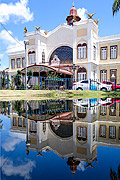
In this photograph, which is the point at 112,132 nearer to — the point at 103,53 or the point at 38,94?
the point at 38,94

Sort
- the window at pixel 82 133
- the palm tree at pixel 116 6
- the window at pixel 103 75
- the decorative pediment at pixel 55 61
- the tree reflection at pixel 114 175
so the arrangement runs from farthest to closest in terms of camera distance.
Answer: the decorative pediment at pixel 55 61 < the window at pixel 103 75 < the palm tree at pixel 116 6 < the window at pixel 82 133 < the tree reflection at pixel 114 175

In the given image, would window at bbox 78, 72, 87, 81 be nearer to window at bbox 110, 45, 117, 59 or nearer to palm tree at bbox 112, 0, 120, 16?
window at bbox 110, 45, 117, 59

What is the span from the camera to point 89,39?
21.4m

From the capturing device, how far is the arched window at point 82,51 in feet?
72.5

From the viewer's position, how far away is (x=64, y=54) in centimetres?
2481

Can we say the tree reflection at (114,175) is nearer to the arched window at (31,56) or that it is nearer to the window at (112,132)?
the window at (112,132)

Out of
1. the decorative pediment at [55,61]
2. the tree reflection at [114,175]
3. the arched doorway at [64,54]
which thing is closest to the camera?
the tree reflection at [114,175]

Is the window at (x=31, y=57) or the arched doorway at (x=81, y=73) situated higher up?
the window at (x=31, y=57)

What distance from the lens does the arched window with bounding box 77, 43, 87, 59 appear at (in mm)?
22097

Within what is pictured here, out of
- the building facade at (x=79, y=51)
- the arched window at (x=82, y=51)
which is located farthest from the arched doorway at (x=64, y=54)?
the arched window at (x=82, y=51)

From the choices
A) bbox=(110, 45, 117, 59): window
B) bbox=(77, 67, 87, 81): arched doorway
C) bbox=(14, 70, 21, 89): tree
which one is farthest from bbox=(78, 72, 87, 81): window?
bbox=(14, 70, 21, 89): tree

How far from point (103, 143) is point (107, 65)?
21.7 meters

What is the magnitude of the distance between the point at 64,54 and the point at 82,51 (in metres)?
3.61

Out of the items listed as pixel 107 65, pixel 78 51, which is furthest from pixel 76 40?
pixel 107 65
